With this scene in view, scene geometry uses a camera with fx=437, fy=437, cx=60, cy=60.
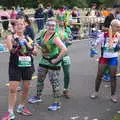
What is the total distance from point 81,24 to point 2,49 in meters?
→ 6.93

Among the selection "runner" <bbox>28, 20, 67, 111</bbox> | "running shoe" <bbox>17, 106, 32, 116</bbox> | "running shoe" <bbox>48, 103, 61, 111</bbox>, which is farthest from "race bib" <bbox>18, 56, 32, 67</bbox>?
"running shoe" <bbox>48, 103, 61, 111</bbox>

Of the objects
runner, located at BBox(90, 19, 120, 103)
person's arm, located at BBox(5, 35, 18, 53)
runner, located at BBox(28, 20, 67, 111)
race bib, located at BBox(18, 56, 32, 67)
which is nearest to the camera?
person's arm, located at BBox(5, 35, 18, 53)

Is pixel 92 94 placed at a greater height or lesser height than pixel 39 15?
lesser

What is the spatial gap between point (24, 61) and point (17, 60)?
13 centimetres

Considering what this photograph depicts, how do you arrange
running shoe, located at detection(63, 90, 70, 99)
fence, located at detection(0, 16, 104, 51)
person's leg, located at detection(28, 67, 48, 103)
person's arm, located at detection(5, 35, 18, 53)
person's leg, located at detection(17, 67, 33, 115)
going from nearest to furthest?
person's arm, located at detection(5, 35, 18, 53), person's leg, located at detection(17, 67, 33, 115), person's leg, located at detection(28, 67, 48, 103), running shoe, located at detection(63, 90, 70, 99), fence, located at detection(0, 16, 104, 51)

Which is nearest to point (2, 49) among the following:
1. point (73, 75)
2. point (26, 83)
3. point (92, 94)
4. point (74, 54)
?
point (74, 54)

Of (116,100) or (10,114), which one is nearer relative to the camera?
(10,114)

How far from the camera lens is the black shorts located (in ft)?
23.1

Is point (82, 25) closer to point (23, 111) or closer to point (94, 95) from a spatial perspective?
point (94, 95)

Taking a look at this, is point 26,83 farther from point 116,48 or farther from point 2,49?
point 2,49

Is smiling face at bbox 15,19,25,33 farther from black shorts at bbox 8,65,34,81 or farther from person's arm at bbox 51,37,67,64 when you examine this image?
person's arm at bbox 51,37,67,64

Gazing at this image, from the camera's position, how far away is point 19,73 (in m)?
7.14

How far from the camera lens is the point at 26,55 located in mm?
7234

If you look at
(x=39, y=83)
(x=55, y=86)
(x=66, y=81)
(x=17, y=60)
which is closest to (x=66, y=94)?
(x=66, y=81)
